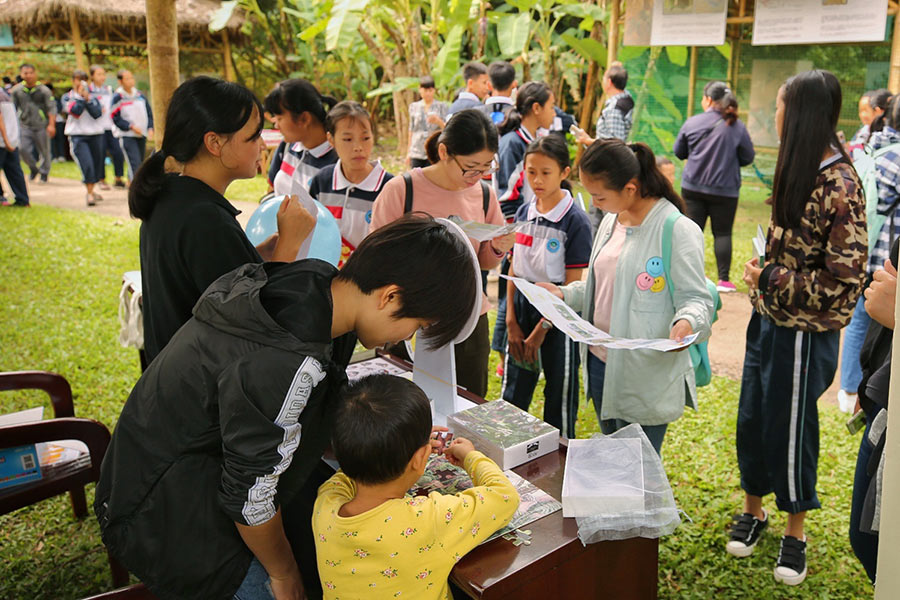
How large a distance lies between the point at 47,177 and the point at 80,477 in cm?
1165

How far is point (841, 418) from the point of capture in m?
3.94

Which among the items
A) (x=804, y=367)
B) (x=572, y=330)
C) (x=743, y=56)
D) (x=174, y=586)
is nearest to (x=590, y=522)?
(x=572, y=330)

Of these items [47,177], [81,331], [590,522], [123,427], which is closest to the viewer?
[123,427]

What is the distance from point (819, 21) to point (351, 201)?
4.96m

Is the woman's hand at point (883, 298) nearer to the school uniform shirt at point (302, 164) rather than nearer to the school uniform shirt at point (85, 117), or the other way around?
the school uniform shirt at point (302, 164)

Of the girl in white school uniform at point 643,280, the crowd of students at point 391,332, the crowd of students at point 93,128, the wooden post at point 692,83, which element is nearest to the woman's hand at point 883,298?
the crowd of students at point 391,332

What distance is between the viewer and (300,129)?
365cm

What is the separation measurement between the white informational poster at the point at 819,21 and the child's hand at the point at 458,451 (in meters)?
5.82

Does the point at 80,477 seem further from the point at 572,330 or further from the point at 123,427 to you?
the point at 572,330

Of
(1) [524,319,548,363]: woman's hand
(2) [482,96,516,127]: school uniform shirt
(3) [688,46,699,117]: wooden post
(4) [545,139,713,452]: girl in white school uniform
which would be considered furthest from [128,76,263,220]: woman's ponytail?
(3) [688,46,699,117]: wooden post

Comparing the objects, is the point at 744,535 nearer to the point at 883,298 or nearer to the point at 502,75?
the point at 883,298

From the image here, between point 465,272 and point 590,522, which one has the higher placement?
point 465,272

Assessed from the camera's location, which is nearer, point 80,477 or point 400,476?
point 400,476

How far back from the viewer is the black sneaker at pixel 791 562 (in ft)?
8.73
